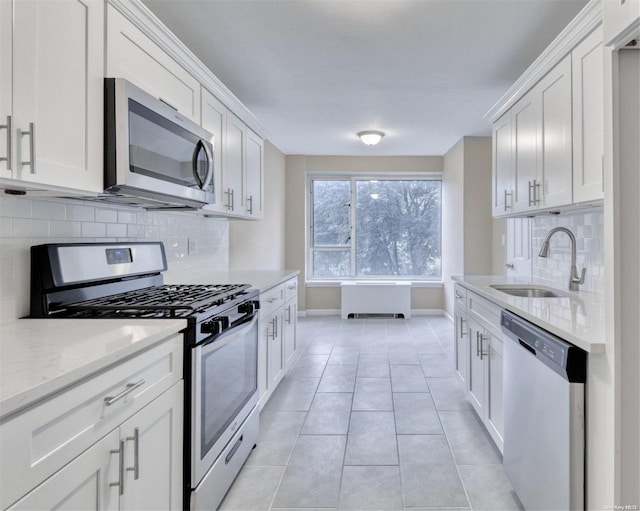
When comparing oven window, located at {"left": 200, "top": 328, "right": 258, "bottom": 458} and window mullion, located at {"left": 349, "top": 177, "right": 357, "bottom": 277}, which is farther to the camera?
window mullion, located at {"left": 349, "top": 177, "right": 357, "bottom": 277}

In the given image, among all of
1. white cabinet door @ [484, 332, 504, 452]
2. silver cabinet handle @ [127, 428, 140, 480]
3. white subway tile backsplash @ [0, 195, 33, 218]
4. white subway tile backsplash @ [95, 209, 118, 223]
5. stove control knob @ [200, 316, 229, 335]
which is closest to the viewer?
silver cabinet handle @ [127, 428, 140, 480]

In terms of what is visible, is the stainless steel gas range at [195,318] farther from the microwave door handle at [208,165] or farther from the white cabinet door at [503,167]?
the white cabinet door at [503,167]

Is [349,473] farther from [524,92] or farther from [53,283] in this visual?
[524,92]

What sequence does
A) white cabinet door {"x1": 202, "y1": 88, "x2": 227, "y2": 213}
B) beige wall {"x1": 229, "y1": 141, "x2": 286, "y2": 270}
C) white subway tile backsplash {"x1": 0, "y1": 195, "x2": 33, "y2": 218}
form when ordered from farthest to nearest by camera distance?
1. beige wall {"x1": 229, "y1": 141, "x2": 286, "y2": 270}
2. white cabinet door {"x1": 202, "y1": 88, "x2": 227, "y2": 213}
3. white subway tile backsplash {"x1": 0, "y1": 195, "x2": 33, "y2": 218}

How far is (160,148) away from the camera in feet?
5.95

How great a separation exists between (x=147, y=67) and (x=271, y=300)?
159cm

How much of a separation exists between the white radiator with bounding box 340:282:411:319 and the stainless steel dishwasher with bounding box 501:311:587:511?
4.12m

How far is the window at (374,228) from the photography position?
6.48 metres

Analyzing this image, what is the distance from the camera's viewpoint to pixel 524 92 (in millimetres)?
2607

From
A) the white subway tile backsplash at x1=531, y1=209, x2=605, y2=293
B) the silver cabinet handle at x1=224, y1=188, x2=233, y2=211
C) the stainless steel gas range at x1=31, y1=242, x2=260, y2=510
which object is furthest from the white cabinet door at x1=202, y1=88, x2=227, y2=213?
the white subway tile backsplash at x1=531, y1=209, x2=605, y2=293

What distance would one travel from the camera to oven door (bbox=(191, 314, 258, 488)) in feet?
4.96

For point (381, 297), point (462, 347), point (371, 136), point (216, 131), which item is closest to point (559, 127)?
point (462, 347)

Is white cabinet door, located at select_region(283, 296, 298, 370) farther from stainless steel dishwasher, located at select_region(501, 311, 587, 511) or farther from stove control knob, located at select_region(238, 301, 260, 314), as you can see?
stainless steel dishwasher, located at select_region(501, 311, 587, 511)

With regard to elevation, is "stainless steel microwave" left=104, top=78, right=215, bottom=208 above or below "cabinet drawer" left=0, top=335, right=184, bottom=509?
above
